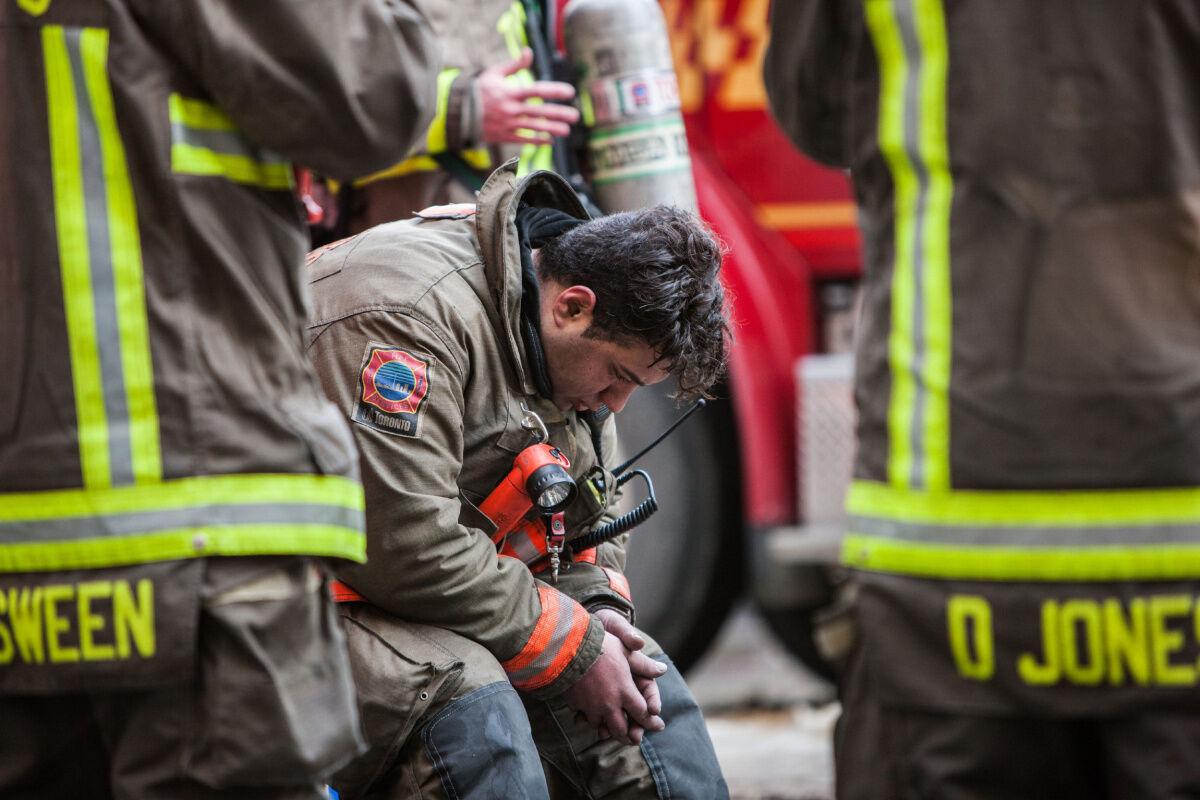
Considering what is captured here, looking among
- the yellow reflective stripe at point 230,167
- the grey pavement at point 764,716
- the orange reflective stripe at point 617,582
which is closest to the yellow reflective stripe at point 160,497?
the yellow reflective stripe at point 230,167

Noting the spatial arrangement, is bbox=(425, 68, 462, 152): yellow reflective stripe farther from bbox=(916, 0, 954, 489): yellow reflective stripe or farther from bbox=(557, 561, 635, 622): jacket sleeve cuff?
bbox=(916, 0, 954, 489): yellow reflective stripe

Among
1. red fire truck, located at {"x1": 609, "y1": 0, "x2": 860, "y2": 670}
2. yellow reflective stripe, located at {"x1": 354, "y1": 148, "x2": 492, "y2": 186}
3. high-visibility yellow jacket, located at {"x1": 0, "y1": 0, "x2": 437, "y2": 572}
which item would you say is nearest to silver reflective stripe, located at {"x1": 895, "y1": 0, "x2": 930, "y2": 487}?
high-visibility yellow jacket, located at {"x1": 0, "y1": 0, "x2": 437, "y2": 572}

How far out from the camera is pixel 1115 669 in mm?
1542

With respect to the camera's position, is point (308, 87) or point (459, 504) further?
point (459, 504)

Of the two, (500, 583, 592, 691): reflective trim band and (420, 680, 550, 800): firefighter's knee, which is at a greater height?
(500, 583, 592, 691): reflective trim band

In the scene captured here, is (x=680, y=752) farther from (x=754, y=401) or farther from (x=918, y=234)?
(x=754, y=401)

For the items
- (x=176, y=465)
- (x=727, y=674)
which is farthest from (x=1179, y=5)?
(x=727, y=674)

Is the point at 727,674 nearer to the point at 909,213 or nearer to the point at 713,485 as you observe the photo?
the point at 713,485

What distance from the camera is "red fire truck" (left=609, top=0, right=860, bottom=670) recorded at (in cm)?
404

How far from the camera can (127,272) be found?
1.61 meters

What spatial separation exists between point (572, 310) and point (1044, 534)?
1.09 meters

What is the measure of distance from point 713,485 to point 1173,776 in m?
2.67

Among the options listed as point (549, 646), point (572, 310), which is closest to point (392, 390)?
point (572, 310)

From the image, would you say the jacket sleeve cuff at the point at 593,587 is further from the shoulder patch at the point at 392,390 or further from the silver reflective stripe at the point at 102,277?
the silver reflective stripe at the point at 102,277
